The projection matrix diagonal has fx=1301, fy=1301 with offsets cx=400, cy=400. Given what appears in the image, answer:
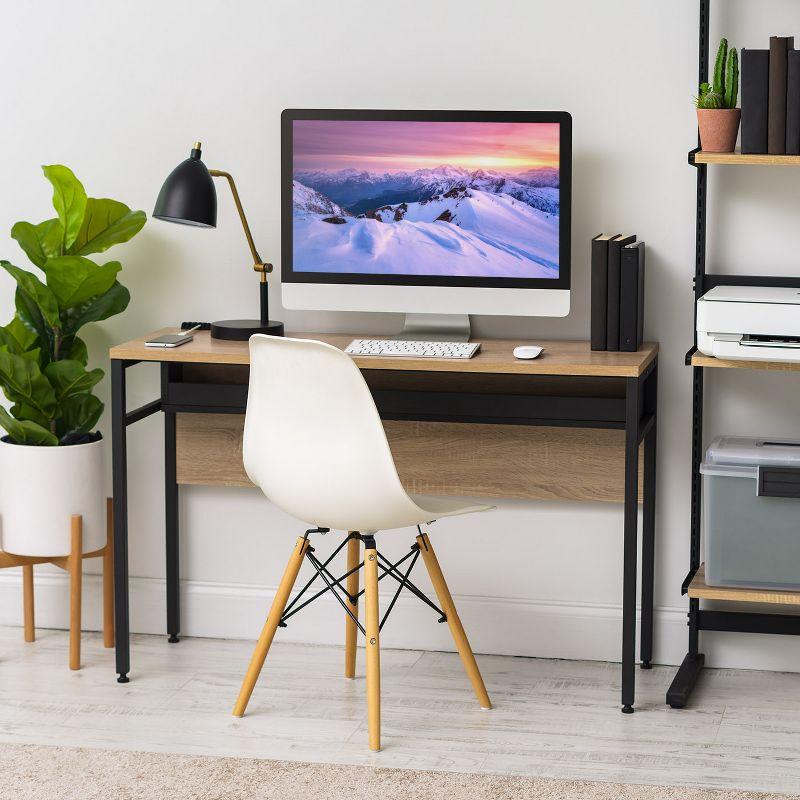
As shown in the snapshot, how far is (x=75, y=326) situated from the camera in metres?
3.32

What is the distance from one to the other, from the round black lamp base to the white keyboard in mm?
267

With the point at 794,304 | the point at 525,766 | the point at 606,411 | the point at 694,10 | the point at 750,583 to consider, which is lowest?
the point at 525,766

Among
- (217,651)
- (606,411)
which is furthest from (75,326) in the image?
(606,411)

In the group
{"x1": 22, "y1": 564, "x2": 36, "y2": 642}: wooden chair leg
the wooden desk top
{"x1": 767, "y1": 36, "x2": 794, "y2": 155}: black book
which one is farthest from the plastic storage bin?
{"x1": 22, "y1": 564, "x2": 36, "y2": 642}: wooden chair leg

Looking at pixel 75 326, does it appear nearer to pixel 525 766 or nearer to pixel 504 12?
pixel 504 12

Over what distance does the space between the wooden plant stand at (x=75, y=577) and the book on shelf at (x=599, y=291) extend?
1369 millimetres

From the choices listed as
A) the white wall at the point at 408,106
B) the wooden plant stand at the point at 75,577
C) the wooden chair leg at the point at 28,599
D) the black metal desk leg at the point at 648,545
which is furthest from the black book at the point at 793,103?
the wooden chair leg at the point at 28,599

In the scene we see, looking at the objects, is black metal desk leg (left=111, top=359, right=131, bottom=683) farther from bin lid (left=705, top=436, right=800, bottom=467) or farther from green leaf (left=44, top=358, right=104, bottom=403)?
bin lid (left=705, top=436, right=800, bottom=467)

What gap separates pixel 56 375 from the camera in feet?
10.7

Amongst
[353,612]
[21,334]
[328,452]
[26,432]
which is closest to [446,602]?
[353,612]

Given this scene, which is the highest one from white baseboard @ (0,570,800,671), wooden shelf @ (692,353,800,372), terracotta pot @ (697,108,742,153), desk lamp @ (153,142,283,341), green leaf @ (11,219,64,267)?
terracotta pot @ (697,108,742,153)

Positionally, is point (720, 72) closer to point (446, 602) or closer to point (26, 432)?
point (446, 602)

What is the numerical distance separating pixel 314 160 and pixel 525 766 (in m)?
1.51

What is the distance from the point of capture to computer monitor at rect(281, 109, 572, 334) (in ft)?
10.1
